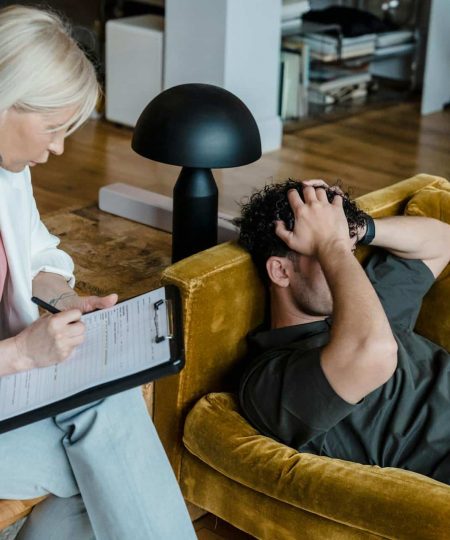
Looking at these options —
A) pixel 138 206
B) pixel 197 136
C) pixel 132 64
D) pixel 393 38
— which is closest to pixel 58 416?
pixel 197 136

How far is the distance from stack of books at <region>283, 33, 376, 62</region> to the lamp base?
265cm

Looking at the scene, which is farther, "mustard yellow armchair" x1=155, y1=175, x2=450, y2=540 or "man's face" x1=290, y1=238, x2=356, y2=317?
"man's face" x1=290, y1=238, x2=356, y2=317

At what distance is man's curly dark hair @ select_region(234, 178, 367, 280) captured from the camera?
78.1 inches

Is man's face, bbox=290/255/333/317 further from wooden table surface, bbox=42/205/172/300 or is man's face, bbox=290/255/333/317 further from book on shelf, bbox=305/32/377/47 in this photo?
book on shelf, bbox=305/32/377/47

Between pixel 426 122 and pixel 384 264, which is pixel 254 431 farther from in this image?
pixel 426 122

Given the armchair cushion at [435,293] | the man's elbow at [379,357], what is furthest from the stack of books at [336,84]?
the man's elbow at [379,357]

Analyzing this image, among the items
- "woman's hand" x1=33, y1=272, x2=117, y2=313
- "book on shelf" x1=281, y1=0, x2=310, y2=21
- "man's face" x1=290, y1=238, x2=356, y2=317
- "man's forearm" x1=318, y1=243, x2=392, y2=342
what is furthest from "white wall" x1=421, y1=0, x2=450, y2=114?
"woman's hand" x1=33, y1=272, x2=117, y2=313

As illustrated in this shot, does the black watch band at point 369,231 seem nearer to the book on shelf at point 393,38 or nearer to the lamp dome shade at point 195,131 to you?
the lamp dome shade at point 195,131

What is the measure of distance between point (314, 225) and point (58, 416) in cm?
60

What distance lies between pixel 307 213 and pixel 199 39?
2841mm

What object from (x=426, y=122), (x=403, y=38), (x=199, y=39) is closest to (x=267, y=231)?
(x=199, y=39)

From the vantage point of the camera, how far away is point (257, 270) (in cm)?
210

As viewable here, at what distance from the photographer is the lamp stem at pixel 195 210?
2.28 m

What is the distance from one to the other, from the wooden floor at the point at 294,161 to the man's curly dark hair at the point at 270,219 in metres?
1.90
